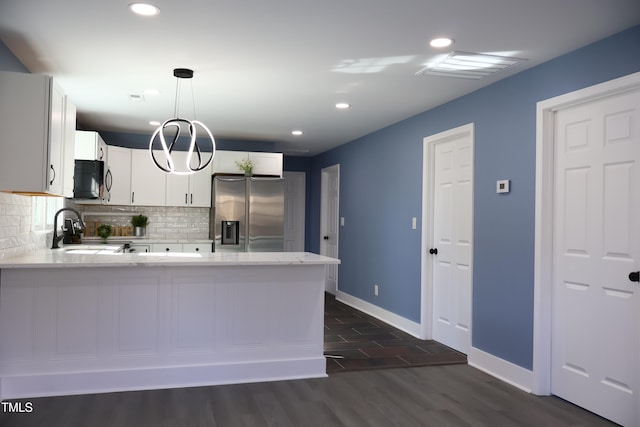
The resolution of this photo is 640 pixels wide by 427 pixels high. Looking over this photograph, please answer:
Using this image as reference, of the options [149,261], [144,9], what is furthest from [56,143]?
[144,9]

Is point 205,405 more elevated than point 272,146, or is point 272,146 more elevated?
point 272,146

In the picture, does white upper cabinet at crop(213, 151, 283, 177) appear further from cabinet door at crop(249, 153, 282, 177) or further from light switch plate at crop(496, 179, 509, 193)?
light switch plate at crop(496, 179, 509, 193)

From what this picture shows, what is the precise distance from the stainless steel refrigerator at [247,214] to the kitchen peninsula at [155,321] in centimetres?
280

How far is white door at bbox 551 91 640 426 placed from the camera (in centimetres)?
308

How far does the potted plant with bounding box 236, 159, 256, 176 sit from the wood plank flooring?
374cm

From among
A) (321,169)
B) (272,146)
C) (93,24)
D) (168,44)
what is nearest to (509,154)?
(168,44)

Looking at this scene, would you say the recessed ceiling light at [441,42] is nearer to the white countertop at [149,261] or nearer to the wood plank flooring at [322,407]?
the white countertop at [149,261]

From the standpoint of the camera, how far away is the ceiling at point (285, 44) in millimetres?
2838

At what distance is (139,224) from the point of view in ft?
23.1

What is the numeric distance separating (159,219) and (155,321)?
385cm

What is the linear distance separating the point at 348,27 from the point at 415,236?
291 cm

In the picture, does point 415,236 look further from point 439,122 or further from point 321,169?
point 321,169

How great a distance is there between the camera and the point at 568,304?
3.54 meters

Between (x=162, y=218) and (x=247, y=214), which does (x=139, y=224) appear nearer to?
(x=162, y=218)
